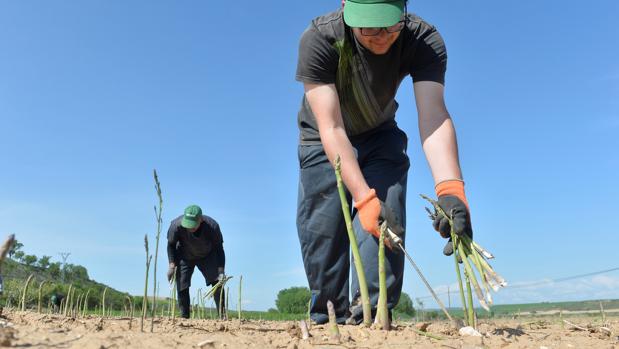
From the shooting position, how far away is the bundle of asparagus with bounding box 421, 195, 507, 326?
1.67m

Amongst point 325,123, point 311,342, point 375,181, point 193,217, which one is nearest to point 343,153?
point 325,123

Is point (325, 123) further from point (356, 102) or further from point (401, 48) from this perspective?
point (401, 48)

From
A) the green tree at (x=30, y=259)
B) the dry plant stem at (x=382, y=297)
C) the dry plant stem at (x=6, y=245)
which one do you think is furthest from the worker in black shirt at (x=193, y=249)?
the green tree at (x=30, y=259)

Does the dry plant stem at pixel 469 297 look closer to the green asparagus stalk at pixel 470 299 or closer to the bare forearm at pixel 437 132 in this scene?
the green asparagus stalk at pixel 470 299

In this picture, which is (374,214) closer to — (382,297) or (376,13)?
(382,297)

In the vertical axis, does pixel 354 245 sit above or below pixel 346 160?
below

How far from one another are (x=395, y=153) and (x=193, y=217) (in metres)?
3.87

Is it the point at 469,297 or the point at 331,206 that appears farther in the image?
the point at 331,206

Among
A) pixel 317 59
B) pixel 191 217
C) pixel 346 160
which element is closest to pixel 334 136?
pixel 346 160

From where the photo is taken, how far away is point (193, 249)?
634cm

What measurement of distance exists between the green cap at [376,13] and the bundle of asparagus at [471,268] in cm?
71

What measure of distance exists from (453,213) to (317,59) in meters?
Answer: 0.91

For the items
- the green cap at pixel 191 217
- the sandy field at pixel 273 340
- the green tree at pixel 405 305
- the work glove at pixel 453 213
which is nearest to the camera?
the sandy field at pixel 273 340

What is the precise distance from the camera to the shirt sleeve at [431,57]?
2.42 meters
